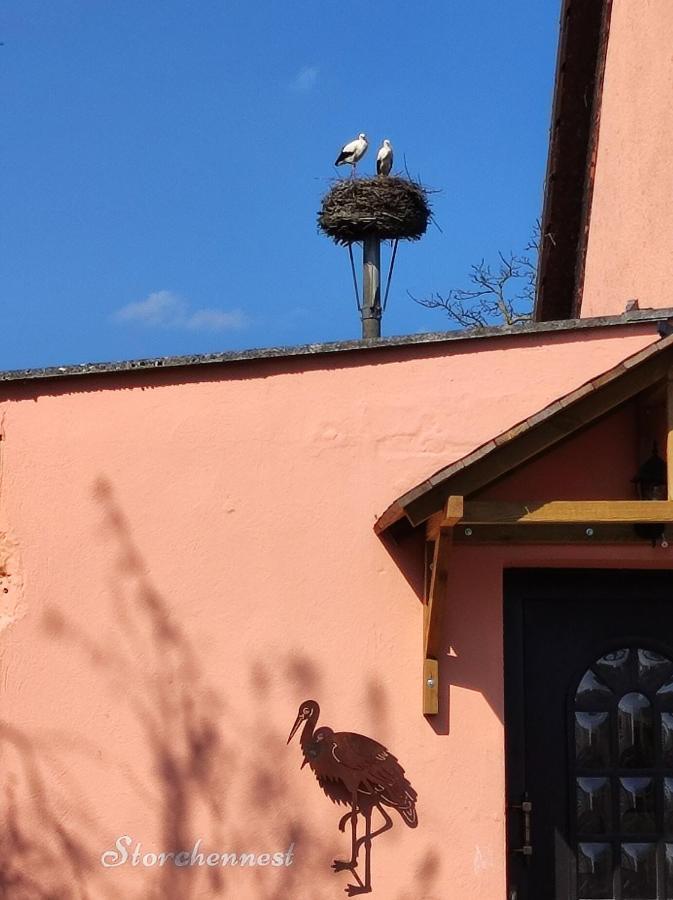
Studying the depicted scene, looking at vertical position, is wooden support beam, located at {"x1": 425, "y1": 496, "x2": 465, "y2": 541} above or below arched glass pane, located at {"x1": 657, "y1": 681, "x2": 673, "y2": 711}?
above

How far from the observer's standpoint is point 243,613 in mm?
5703

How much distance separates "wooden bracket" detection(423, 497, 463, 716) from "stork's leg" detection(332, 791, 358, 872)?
1.58 feet

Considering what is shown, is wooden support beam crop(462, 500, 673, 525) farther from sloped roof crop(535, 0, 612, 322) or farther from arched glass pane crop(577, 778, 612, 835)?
sloped roof crop(535, 0, 612, 322)

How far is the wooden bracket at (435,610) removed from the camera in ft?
16.9

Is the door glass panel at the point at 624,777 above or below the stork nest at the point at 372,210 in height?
below

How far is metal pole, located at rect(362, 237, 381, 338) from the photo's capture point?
13.0 metres

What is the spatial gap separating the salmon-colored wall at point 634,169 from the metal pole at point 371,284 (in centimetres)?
389

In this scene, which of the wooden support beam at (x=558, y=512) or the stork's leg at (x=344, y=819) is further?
the stork's leg at (x=344, y=819)

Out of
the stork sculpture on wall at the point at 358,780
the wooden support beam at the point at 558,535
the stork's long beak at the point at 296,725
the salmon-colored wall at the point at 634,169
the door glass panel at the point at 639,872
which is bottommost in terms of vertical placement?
the door glass panel at the point at 639,872

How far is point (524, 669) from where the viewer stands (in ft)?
19.2

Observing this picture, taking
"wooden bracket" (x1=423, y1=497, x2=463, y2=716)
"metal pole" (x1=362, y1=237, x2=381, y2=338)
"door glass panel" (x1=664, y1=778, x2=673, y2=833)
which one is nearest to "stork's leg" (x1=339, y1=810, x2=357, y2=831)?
"wooden bracket" (x1=423, y1=497, x2=463, y2=716)

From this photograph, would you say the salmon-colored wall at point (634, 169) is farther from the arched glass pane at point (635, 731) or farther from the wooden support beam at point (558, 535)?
the arched glass pane at point (635, 731)

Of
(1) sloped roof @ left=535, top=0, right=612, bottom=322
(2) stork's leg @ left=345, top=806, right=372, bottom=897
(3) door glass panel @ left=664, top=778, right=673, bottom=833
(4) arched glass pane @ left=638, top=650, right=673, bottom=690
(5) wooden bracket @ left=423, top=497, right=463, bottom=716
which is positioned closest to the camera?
(5) wooden bracket @ left=423, top=497, right=463, bottom=716

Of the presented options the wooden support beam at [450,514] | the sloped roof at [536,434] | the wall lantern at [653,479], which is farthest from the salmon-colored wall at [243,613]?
the wooden support beam at [450,514]
